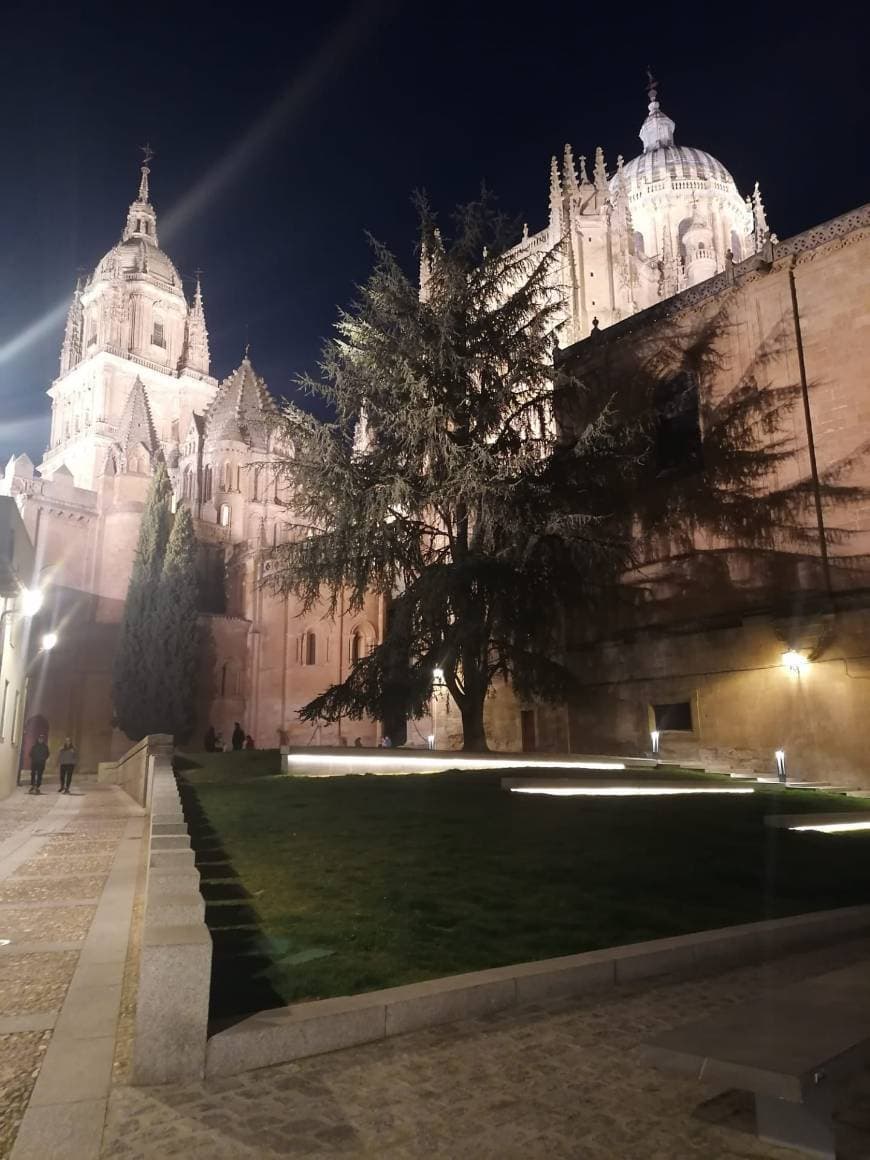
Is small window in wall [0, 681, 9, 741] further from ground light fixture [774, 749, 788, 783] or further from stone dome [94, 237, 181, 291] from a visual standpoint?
stone dome [94, 237, 181, 291]

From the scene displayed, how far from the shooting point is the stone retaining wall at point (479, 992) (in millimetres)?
3805

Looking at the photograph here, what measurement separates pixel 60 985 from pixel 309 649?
3785 centimetres

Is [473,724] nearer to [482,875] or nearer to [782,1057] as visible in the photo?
[482,875]

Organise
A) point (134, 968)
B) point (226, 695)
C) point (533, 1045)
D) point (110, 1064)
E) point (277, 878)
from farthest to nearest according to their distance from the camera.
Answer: point (226, 695)
point (277, 878)
point (134, 968)
point (533, 1045)
point (110, 1064)

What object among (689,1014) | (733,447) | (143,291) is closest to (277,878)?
(689,1014)

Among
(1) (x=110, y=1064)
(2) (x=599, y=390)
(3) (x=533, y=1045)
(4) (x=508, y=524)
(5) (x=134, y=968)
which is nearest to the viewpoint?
(1) (x=110, y=1064)

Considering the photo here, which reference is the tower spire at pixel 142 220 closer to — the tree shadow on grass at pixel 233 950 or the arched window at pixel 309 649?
the arched window at pixel 309 649

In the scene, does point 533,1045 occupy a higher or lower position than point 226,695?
lower

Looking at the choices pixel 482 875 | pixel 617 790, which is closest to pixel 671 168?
pixel 617 790

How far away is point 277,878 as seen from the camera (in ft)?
22.9

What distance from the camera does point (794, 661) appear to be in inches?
669

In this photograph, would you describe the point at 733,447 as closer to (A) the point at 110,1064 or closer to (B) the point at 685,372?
(B) the point at 685,372

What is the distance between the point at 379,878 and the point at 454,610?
10.8 metres

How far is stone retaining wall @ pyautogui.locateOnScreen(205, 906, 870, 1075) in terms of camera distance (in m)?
3.80
